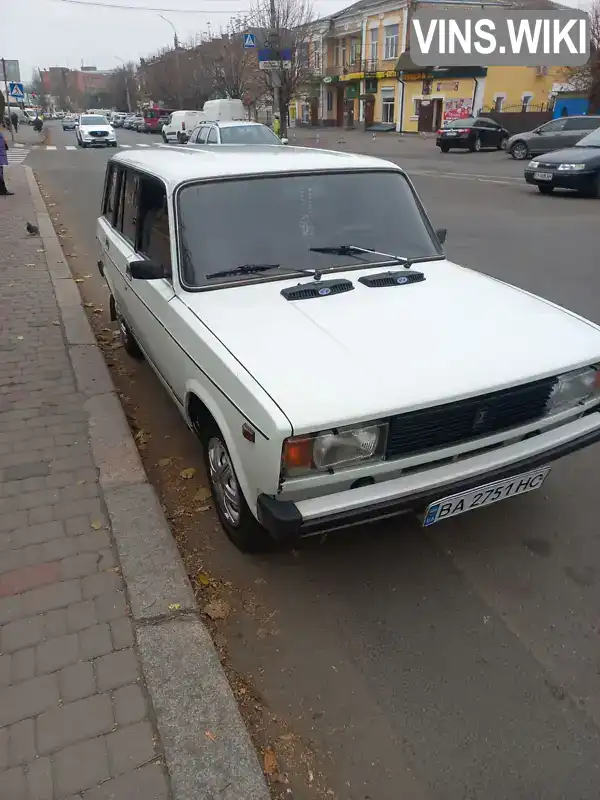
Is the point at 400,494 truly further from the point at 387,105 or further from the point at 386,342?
the point at 387,105

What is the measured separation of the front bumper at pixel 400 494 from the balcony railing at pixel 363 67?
5513 centimetres

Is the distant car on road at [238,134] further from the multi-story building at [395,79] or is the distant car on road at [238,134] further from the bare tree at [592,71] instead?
the multi-story building at [395,79]

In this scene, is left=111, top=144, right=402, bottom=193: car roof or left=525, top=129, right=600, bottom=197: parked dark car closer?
left=111, top=144, right=402, bottom=193: car roof

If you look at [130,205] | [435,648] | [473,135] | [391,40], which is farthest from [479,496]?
[391,40]

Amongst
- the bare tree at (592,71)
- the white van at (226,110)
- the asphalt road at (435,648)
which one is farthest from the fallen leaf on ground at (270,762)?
the bare tree at (592,71)

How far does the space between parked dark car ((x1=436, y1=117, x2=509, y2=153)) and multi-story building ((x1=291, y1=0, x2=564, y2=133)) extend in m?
16.2

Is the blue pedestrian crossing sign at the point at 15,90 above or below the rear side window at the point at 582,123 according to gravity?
above

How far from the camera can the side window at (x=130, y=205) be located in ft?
14.9

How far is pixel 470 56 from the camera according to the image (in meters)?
38.1

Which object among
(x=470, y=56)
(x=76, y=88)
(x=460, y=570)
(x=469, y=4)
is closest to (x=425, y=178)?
(x=460, y=570)

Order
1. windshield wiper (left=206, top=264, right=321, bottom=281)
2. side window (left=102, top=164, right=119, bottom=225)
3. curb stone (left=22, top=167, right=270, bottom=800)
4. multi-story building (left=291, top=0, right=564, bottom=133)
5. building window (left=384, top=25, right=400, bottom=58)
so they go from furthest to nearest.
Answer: building window (left=384, top=25, right=400, bottom=58) < multi-story building (left=291, top=0, right=564, bottom=133) < side window (left=102, top=164, right=119, bottom=225) < windshield wiper (left=206, top=264, right=321, bottom=281) < curb stone (left=22, top=167, right=270, bottom=800)

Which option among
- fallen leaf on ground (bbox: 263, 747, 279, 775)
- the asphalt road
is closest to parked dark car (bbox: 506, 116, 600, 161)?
the asphalt road

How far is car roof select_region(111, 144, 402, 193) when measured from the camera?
372 centimetres

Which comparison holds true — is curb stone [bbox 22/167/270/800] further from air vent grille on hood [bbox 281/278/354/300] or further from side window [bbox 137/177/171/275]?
air vent grille on hood [bbox 281/278/354/300]
